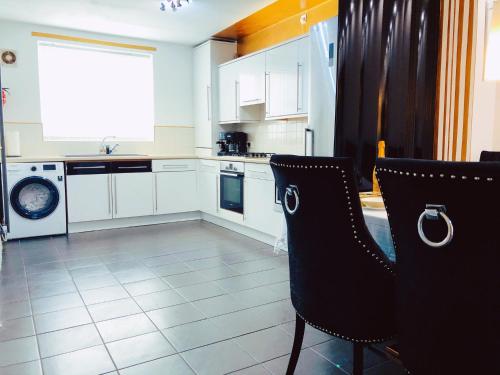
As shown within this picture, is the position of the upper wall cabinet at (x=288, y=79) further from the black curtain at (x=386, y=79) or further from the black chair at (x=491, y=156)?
the black chair at (x=491, y=156)

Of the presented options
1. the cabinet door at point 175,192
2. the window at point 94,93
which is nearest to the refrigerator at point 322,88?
the cabinet door at point 175,192

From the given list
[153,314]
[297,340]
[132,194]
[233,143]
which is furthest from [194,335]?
[233,143]

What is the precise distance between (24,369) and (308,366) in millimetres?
1286

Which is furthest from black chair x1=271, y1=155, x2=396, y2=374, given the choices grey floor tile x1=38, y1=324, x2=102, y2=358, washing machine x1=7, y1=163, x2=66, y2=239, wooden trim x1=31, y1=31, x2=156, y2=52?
wooden trim x1=31, y1=31, x2=156, y2=52

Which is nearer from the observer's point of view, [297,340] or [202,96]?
[297,340]

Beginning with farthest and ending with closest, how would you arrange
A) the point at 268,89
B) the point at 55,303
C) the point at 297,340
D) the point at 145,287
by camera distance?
the point at 268,89 < the point at 145,287 < the point at 55,303 < the point at 297,340

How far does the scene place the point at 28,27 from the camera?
4637 millimetres

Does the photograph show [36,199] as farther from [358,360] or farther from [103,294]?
[358,360]

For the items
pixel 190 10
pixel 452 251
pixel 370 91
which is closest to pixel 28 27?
pixel 190 10

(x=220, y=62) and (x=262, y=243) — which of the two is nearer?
(x=262, y=243)

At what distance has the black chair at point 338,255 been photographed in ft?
4.21

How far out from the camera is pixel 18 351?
197 cm

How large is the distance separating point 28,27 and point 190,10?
201cm

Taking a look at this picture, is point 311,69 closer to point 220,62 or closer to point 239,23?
point 239,23
